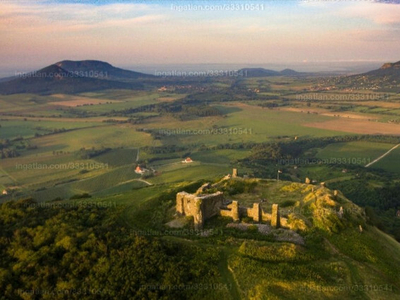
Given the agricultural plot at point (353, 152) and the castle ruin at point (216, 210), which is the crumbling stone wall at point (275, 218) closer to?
the castle ruin at point (216, 210)

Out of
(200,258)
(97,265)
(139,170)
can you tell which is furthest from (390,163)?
(97,265)

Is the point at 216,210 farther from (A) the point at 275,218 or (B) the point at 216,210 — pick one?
(A) the point at 275,218

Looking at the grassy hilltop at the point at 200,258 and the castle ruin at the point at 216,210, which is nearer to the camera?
the grassy hilltop at the point at 200,258

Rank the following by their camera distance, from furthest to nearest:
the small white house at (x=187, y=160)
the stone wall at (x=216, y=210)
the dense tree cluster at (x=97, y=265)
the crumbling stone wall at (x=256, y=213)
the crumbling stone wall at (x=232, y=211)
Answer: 1. the small white house at (x=187, y=160)
2. the crumbling stone wall at (x=232, y=211)
3. the crumbling stone wall at (x=256, y=213)
4. the stone wall at (x=216, y=210)
5. the dense tree cluster at (x=97, y=265)

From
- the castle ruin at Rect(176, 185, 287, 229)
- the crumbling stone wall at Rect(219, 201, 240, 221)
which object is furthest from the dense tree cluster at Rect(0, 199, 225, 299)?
the crumbling stone wall at Rect(219, 201, 240, 221)

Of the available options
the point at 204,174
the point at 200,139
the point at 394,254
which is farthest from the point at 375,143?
the point at 394,254

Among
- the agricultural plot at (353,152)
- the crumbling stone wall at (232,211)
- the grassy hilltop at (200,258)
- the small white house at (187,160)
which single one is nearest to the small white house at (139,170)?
the small white house at (187,160)

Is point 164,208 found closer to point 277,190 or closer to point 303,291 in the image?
point 277,190

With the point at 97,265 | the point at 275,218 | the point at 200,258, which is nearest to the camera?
the point at 97,265

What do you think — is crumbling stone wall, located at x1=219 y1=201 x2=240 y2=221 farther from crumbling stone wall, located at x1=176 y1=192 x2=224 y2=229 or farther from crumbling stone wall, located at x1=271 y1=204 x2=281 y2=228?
crumbling stone wall, located at x1=271 y1=204 x2=281 y2=228

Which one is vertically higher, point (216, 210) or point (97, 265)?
point (97, 265)

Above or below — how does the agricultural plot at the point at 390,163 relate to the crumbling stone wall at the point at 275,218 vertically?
below
